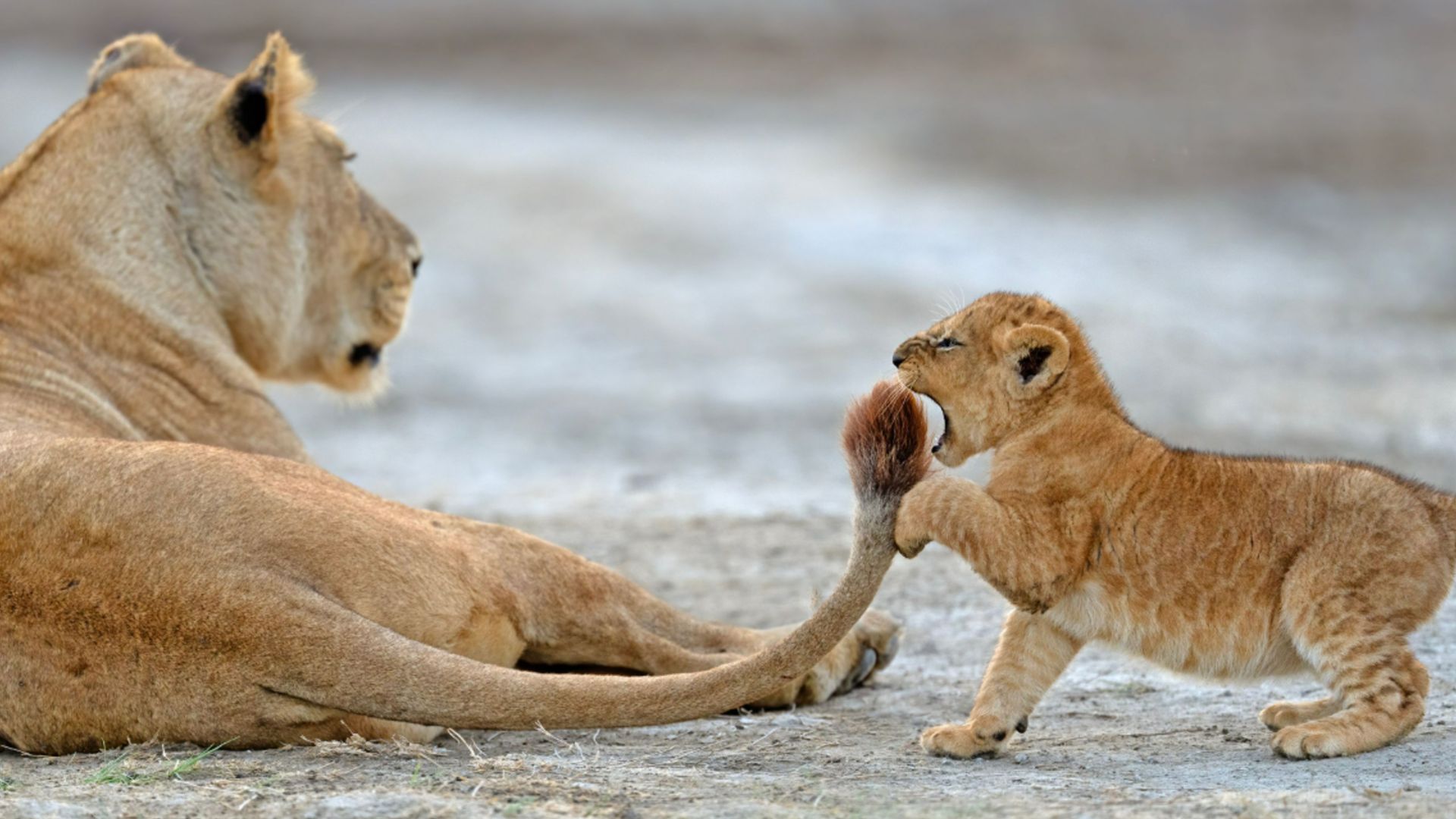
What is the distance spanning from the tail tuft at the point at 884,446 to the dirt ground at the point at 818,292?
0.57m

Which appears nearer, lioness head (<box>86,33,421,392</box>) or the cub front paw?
the cub front paw

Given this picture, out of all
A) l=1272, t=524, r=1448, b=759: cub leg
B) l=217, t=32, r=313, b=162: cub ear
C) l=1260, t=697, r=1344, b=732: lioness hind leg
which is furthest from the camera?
l=217, t=32, r=313, b=162: cub ear

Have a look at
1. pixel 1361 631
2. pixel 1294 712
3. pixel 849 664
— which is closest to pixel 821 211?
pixel 849 664

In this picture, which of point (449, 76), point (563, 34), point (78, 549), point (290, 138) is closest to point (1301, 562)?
point (78, 549)

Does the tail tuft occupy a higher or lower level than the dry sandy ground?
higher

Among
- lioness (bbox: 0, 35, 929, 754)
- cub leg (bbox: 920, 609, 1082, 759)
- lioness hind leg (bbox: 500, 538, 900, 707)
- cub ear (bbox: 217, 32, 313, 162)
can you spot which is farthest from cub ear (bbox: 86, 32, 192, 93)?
cub leg (bbox: 920, 609, 1082, 759)

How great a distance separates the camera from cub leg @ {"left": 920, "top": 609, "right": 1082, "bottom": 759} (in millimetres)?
4105

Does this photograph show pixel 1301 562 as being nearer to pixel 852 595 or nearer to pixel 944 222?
pixel 852 595

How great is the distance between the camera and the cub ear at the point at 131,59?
19.1 ft

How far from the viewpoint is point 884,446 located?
402 centimetres

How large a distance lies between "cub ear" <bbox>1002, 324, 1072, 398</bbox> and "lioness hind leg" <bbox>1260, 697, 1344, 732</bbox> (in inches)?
34.6

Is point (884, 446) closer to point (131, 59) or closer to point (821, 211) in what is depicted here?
point (131, 59)

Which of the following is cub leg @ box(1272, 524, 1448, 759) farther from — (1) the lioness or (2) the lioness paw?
(2) the lioness paw

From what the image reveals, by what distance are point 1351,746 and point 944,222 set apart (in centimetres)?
1021
